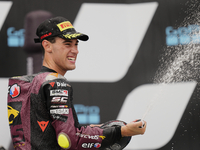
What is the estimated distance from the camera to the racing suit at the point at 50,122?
4.57 ft

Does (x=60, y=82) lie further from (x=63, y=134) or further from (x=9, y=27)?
(x=9, y=27)

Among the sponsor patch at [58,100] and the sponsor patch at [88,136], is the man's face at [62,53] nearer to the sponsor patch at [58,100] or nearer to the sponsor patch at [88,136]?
the sponsor patch at [58,100]

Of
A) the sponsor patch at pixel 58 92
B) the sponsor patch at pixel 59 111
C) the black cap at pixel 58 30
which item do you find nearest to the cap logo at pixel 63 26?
the black cap at pixel 58 30

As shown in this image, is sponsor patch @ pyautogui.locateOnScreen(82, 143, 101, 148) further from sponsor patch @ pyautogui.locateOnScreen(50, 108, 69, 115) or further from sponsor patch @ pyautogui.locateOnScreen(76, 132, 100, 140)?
sponsor patch @ pyautogui.locateOnScreen(50, 108, 69, 115)

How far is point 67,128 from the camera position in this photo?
1.37 meters

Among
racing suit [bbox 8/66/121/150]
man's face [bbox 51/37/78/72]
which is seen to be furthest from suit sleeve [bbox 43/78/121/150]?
man's face [bbox 51/37/78/72]

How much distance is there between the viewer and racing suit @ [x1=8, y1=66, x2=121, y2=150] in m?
1.39

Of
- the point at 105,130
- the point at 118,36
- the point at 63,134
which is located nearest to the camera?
the point at 63,134

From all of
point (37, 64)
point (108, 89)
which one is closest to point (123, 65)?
point (108, 89)

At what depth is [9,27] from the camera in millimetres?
3213

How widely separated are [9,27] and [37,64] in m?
0.59

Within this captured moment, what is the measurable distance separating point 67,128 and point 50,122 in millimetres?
135

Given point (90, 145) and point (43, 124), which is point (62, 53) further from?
point (90, 145)

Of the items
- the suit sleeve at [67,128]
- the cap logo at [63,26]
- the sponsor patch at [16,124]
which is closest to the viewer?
the suit sleeve at [67,128]
